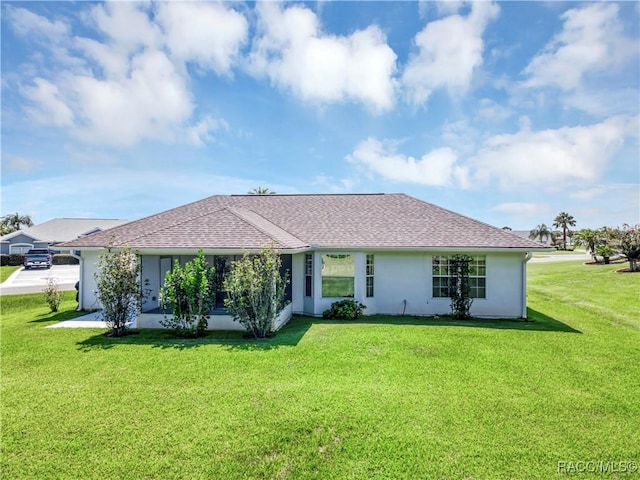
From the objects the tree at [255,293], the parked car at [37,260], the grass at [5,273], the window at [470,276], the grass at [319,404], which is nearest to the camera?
the grass at [319,404]

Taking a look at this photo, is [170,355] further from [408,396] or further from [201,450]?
[408,396]

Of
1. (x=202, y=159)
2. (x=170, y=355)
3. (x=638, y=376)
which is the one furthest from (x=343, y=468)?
(x=202, y=159)

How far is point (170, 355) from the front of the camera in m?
9.49

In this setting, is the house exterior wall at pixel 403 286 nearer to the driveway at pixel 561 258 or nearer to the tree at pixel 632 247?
the tree at pixel 632 247

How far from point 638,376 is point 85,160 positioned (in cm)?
2826

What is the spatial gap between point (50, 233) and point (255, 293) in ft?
192

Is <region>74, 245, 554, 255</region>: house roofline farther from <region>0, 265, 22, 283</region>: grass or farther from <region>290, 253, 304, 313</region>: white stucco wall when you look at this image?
<region>0, 265, 22, 283</region>: grass

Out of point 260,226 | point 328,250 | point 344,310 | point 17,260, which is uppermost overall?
point 260,226

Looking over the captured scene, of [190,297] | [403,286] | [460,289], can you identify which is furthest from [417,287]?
[190,297]

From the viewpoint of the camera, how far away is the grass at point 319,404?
16.0 ft

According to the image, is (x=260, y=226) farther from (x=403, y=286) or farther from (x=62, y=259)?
(x=62, y=259)

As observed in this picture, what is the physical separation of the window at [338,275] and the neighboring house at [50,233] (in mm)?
43828

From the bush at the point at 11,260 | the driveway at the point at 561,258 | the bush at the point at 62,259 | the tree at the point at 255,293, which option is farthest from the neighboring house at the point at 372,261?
the bush at the point at 11,260

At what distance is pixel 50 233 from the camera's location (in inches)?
2053
